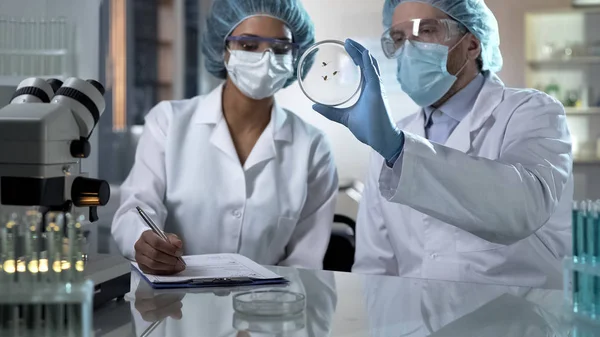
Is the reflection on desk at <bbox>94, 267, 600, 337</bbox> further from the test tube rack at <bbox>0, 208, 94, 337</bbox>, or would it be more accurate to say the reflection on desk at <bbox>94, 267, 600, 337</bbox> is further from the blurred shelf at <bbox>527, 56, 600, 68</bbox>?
the blurred shelf at <bbox>527, 56, 600, 68</bbox>

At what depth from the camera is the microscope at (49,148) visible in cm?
102

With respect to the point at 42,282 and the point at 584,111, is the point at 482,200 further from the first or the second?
the point at 584,111

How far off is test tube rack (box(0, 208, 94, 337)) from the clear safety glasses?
1.23 m

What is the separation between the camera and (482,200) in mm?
1417

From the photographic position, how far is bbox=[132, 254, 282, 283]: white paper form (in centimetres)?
137

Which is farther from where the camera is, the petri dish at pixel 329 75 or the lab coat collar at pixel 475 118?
the lab coat collar at pixel 475 118

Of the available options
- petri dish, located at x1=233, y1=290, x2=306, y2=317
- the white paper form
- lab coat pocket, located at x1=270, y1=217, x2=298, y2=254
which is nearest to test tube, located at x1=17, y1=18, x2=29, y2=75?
lab coat pocket, located at x1=270, y1=217, x2=298, y2=254

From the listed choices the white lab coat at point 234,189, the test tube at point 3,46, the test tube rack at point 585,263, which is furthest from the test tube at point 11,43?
the test tube rack at point 585,263

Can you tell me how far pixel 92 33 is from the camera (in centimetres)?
277

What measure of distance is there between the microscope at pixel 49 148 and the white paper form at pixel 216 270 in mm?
263

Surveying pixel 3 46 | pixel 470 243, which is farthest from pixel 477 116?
pixel 3 46

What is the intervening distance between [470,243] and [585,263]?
29.8 inches

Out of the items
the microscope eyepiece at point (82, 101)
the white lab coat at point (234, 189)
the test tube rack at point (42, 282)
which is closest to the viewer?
the test tube rack at point (42, 282)

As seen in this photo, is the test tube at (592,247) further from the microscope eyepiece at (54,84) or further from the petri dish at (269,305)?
the microscope eyepiece at (54,84)
